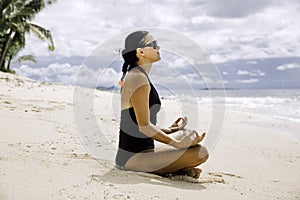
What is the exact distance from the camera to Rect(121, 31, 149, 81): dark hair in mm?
3346

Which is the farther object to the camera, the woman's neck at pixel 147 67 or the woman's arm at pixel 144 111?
the woman's neck at pixel 147 67

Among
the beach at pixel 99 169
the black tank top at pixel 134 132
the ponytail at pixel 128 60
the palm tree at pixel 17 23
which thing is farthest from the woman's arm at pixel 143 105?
the palm tree at pixel 17 23

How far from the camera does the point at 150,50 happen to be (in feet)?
11.0

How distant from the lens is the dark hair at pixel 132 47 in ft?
11.0

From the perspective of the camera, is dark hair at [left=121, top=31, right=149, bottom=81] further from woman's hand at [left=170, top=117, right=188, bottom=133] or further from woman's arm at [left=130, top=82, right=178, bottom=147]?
woman's hand at [left=170, top=117, right=188, bottom=133]

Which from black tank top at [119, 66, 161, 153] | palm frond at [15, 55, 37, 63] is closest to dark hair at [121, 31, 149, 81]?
black tank top at [119, 66, 161, 153]

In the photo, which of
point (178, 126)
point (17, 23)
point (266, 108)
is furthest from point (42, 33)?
point (178, 126)

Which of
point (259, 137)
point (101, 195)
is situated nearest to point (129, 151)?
point (101, 195)

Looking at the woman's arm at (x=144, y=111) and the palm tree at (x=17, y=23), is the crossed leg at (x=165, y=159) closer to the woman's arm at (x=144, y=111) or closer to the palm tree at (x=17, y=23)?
the woman's arm at (x=144, y=111)

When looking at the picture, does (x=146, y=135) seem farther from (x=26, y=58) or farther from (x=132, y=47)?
(x=26, y=58)

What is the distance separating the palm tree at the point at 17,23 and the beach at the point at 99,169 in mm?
18345

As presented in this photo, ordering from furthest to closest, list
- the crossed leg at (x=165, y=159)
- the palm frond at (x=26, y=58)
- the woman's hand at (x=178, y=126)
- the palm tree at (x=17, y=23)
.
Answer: the palm frond at (x=26, y=58) → the palm tree at (x=17, y=23) → the woman's hand at (x=178, y=126) → the crossed leg at (x=165, y=159)

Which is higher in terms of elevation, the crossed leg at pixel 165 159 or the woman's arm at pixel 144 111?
the woman's arm at pixel 144 111

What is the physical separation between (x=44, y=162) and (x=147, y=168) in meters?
0.95
